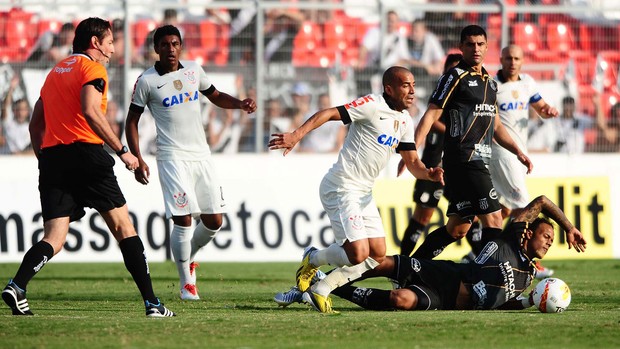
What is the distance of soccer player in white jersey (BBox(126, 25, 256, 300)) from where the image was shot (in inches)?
431

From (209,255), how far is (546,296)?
770cm

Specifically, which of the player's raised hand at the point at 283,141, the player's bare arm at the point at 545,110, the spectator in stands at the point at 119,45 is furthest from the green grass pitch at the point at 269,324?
the spectator in stands at the point at 119,45

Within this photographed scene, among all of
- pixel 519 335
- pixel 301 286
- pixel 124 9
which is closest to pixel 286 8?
pixel 124 9

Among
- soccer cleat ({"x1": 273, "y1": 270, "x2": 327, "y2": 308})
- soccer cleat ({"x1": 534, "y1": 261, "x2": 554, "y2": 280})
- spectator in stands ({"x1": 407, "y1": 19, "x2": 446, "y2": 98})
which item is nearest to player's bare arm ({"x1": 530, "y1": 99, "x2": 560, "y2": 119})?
soccer cleat ({"x1": 534, "y1": 261, "x2": 554, "y2": 280})

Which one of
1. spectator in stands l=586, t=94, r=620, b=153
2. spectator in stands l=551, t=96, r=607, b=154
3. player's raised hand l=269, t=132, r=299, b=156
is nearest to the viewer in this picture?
player's raised hand l=269, t=132, r=299, b=156

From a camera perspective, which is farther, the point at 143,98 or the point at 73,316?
the point at 143,98

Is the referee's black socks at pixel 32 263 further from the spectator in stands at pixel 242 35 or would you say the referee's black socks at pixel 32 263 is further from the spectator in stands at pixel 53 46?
the spectator in stands at pixel 242 35

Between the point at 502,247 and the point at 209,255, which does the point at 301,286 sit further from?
the point at 209,255

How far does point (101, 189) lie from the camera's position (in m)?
8.95

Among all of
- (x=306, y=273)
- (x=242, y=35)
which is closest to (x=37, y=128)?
(x=306, y=273)

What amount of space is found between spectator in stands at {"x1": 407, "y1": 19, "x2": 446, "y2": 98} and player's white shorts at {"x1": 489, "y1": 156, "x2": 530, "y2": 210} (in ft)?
15.6

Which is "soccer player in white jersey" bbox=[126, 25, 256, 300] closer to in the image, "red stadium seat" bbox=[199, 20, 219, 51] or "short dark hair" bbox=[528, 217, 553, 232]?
"short dark hair" bbox=[528, 217, 553, 232]

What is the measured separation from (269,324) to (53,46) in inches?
398

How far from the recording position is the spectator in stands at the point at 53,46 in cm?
1731
